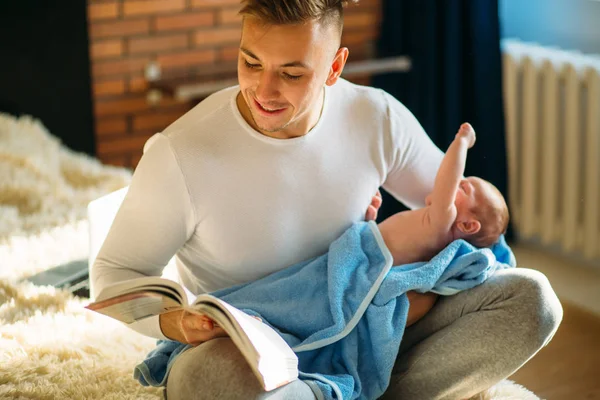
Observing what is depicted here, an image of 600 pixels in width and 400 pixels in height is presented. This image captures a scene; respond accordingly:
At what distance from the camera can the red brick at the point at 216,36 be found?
327cm

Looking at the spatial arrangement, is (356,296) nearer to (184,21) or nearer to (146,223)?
(146,223)

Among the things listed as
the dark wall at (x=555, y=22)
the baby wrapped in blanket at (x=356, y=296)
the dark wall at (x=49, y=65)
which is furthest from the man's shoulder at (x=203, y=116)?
the dark wall at (x=555, y=22)

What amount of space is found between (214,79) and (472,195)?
5.12ft

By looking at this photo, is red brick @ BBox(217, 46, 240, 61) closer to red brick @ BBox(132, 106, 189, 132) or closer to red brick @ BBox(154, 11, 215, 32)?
red brick @ BBox(154, 11, 215, 32)

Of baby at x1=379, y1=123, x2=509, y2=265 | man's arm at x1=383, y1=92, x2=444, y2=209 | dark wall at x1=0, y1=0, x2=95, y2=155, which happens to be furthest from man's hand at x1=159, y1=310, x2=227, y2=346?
dark wall at x1=0, y1=0, x2=95, y2=155

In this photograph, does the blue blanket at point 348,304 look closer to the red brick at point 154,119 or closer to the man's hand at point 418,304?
the man's hand at point 418,304

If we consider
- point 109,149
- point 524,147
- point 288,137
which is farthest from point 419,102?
point 288,137

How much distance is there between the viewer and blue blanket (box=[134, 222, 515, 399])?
59.8 inches

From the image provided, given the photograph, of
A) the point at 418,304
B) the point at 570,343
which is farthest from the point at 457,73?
the point at 418,304

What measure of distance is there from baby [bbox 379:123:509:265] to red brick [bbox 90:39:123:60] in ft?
5.74

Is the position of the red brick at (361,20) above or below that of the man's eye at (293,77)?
below

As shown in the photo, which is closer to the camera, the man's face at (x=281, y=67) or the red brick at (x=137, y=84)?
the man's face at (x=281, y=67)

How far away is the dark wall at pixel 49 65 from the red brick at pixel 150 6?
6.9 inches

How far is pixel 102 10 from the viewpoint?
3078mm
